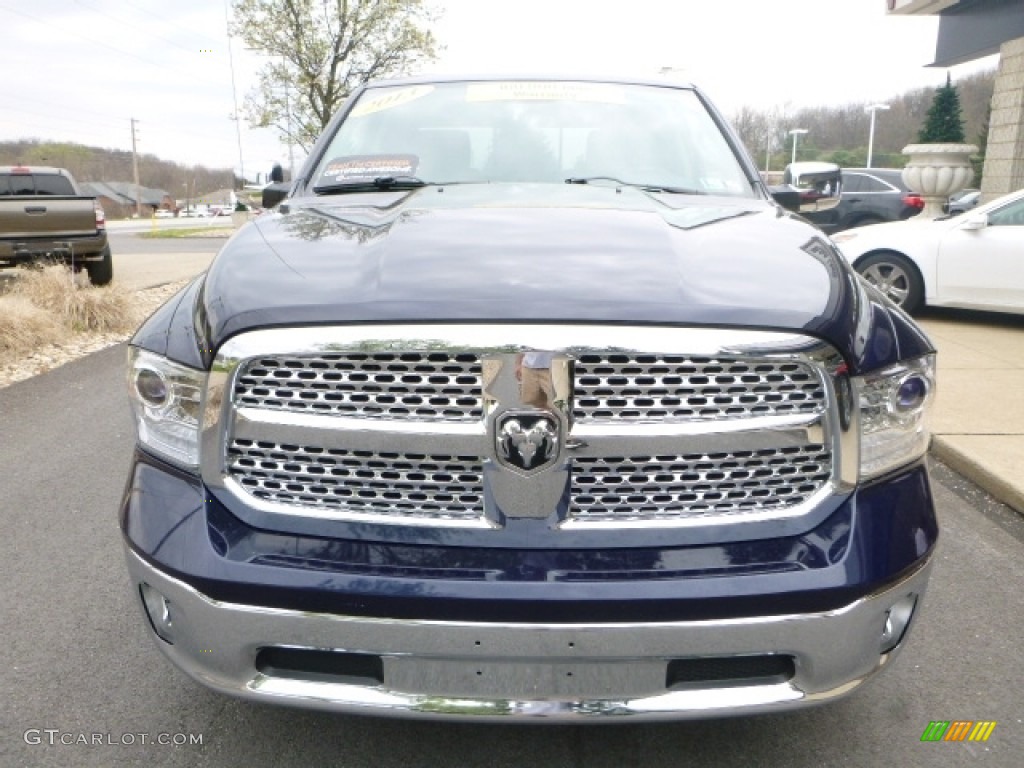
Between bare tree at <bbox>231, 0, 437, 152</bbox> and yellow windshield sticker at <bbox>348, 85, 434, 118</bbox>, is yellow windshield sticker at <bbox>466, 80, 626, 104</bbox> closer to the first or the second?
yellow windshield sticker at <bbox>348, 85, 434, 118</bbox>

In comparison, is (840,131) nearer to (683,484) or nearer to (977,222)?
(977,222)

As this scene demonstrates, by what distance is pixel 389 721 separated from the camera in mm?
2383

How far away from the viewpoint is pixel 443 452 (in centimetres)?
176

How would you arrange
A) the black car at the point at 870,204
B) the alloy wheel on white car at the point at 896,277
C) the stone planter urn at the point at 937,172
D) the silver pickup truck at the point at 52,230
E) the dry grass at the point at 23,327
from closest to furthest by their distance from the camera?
the dry grass at the point at 23,327 → the alloy wheel on white car at the point at 896,277 → the silver pickup truck at the point at 52,230 → the stone planter urn at the point at 937,172 → the black car at the point at 870,204

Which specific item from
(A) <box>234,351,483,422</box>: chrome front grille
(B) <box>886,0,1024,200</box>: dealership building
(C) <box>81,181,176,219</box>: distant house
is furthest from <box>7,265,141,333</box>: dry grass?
(C) <box>81,181,176,219</box>: distant house

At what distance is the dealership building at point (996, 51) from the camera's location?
14336 mm

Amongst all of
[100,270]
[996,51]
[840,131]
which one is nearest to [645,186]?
[100,270]

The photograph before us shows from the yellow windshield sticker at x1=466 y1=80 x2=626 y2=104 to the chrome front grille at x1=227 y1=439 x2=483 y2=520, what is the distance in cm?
208

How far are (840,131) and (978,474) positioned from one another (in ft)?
191

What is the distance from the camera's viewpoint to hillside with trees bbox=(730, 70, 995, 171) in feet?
171

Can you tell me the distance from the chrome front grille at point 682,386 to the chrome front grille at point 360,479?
29 centimetres

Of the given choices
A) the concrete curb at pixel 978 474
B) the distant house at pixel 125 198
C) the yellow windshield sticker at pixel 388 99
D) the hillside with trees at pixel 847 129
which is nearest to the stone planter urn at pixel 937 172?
the concrete curb at pixel 978 474

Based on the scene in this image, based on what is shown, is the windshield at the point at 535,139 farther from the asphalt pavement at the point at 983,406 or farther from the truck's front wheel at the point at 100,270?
the truck's front wheel at the point at 100,270

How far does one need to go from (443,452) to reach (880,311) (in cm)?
109
